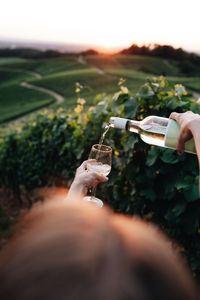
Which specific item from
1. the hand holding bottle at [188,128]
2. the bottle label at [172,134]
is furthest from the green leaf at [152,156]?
the hand holding bottle at [188,128]

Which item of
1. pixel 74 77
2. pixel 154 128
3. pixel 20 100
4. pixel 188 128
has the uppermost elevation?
pixel 188 128

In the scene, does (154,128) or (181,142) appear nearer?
(181,142)

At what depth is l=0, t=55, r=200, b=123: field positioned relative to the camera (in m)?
41.0

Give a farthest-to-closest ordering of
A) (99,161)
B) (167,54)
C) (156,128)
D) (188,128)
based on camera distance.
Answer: (167,54), (99,161), (156,128), (188,128)

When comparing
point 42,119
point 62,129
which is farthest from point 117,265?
point 42,119

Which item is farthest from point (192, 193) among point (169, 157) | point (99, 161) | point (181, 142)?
point (181, 142)

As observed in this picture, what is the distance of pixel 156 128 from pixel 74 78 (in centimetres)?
5598

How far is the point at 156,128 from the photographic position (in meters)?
1.88

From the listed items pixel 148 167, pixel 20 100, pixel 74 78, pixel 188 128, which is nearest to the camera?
pixel 188 128

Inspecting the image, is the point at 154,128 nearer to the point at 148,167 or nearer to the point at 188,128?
the point at 188,128

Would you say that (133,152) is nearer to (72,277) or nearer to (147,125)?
(147,125)

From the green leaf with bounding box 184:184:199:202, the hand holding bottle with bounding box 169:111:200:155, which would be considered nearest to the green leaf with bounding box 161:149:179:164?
the green leaf with bounding box 184:184:199:202

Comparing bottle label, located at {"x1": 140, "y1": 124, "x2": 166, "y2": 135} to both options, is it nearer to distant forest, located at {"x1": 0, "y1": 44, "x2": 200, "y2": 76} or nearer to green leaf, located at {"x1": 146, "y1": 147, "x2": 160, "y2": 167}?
green leaf, located at {"x1": 146, "y1": 147, "x2": 160, "y2": 167}

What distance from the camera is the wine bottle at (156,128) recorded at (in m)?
1.61
